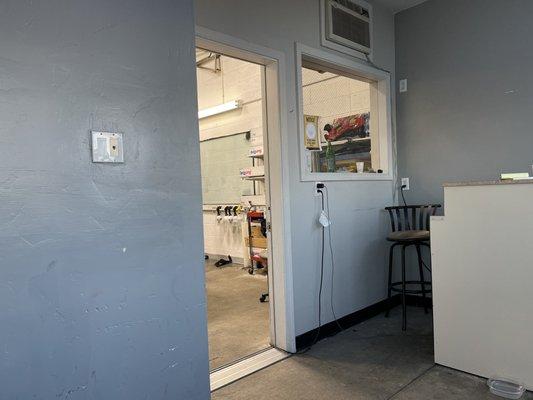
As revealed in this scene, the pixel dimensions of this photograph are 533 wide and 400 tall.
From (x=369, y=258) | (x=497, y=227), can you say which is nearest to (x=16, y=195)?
(x=497, y=227)

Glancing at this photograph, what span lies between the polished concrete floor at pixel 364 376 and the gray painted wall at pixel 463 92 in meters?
1.50

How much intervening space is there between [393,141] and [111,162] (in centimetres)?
304

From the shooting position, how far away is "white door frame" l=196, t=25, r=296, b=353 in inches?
109

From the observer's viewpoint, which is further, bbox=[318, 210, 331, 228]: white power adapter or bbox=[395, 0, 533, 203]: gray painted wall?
bbox=[395, 0, 533, 203]: gray painted wall

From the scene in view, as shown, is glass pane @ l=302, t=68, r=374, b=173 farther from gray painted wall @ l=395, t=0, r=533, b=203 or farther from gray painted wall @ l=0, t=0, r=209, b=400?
gray painted wall @ l=0, t=0, r=209, b=400

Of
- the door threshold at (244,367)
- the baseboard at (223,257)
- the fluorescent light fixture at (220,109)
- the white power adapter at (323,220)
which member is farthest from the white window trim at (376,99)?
the baseboard at (223,257)

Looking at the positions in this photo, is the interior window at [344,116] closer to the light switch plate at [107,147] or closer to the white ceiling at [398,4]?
the white ceiling at [398,4]

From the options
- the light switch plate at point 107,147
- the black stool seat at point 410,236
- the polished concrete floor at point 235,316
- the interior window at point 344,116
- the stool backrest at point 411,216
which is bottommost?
the polished concrete floor at point 235,316

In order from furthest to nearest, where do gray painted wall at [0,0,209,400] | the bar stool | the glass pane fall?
the glass pane → the bar stool → gray painted wall at [0,0,209,400]

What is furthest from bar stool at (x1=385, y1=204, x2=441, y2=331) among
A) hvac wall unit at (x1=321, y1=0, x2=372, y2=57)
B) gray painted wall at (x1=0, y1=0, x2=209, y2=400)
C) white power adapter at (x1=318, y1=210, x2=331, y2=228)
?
gray painted wall at (x1=0, y1=0, x2=209, y2=400)

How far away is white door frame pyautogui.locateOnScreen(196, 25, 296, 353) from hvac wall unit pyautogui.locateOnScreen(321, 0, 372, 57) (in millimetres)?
610

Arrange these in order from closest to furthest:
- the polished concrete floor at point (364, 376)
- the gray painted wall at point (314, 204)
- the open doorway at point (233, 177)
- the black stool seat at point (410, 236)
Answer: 1. the polished concrete floor at point (364, 376)
2. the gray painted wall at point (314, 204)
3. the black stool seat at point (410, 236)
4. the open doorway at point (233, 177)

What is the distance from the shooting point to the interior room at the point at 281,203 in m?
1.25

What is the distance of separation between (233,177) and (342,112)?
253 centimetres
